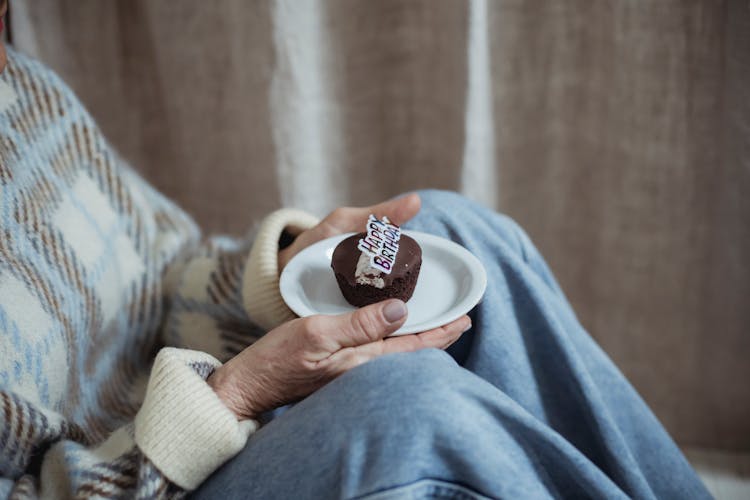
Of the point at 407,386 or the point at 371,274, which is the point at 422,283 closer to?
the point at 371,274

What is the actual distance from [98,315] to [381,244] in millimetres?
347

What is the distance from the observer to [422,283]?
0.79 m

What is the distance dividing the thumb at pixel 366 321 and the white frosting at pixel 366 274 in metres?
0.06

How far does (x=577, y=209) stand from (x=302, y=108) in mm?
520

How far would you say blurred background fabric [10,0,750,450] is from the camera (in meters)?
1.09

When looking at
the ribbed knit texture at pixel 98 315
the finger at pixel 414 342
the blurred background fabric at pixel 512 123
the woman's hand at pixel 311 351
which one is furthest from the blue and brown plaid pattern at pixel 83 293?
the blurred background fabric at pixel 512 123

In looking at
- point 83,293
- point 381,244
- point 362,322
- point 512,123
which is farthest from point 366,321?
point 512,123

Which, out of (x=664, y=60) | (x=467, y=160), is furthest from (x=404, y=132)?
(x=664, y=60)

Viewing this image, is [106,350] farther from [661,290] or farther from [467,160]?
[661,290]

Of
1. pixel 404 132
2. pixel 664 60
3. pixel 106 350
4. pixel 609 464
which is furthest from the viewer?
pixel 404 132

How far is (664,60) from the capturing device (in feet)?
3.52

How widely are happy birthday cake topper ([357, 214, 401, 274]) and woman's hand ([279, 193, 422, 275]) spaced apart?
0.06m

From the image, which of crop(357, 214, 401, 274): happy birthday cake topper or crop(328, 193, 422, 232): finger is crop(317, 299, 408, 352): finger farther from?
crop(328, 193, 422, 232): finger

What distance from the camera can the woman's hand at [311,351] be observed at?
661mm
